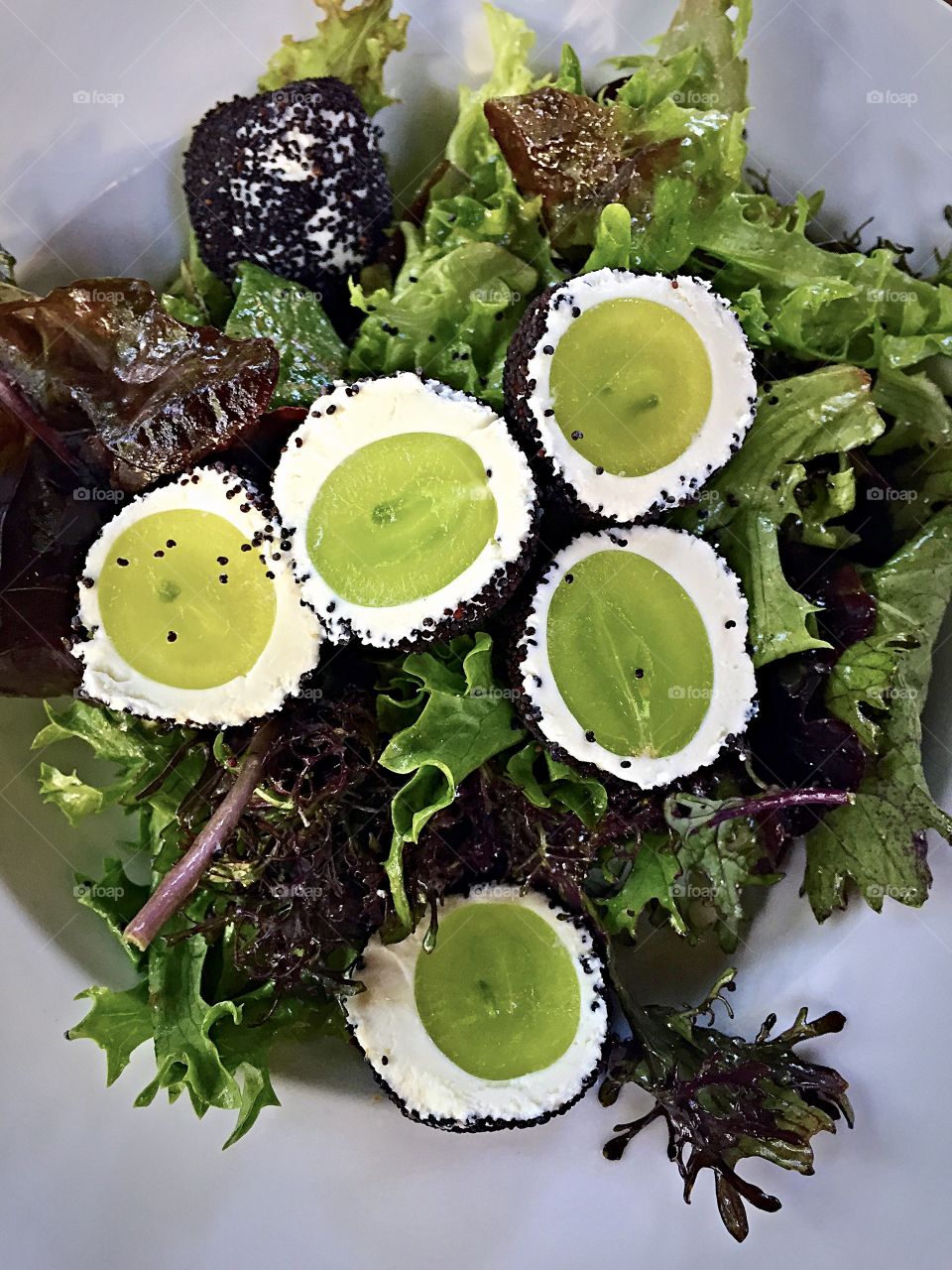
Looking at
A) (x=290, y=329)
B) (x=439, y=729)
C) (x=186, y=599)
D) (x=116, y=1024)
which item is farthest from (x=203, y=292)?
(x=116, y=1024)

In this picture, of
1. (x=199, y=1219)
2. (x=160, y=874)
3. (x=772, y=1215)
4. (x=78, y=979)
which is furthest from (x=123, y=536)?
(x=772, y=1215)

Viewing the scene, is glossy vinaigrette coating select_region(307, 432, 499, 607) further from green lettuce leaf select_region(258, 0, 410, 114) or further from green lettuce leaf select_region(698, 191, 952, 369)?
green lettuce leaf select_region(258, 0, 410, 114)

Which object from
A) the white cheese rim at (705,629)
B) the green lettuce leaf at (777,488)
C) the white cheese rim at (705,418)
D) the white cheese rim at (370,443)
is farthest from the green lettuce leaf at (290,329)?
the green lettuce leaf at (777,488)

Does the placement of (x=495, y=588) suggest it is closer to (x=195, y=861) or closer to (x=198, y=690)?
(x=198, y=690)

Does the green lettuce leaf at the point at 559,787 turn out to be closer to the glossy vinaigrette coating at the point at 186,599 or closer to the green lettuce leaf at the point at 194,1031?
the glossy vinaigrette coating at the point at 186,599

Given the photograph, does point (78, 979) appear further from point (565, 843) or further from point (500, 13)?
point (500, 13)

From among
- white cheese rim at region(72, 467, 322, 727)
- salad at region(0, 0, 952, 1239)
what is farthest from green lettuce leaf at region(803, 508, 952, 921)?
white cheese rim at region(72, 467, 322, 727)
